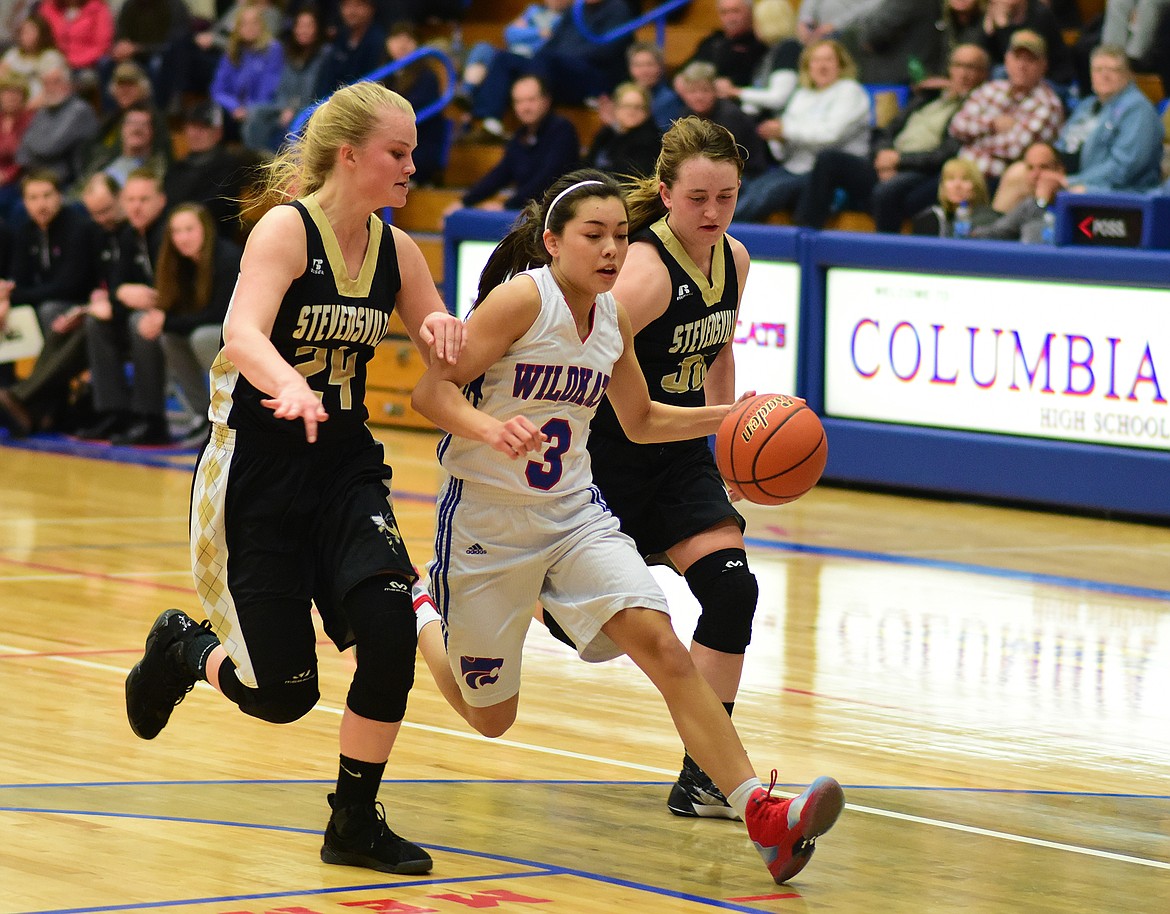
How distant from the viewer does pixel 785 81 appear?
13320mm

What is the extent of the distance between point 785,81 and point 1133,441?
13.6ft

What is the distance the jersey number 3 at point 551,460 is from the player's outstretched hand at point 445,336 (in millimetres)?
335

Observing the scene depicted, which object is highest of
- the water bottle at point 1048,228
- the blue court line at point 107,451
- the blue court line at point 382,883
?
the water bottle at point 1048,228

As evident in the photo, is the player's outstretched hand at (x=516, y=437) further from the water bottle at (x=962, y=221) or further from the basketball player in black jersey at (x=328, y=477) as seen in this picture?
the water bottle at (x=962, y=221)

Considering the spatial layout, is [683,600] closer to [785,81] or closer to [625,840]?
[625,840]

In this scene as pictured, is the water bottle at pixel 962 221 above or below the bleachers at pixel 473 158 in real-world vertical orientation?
below

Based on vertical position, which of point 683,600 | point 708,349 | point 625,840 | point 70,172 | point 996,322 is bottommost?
point 625,840

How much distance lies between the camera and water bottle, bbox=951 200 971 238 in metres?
11.4

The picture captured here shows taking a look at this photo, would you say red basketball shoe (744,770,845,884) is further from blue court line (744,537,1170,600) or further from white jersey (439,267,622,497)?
blue court line (744,537,1170,600)

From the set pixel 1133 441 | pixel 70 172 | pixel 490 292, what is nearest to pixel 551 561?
pixel 490 292

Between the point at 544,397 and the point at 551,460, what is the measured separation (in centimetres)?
15

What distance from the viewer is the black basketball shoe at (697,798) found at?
4.89m

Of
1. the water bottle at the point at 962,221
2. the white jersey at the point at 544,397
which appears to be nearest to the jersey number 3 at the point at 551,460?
the white jersey at the point at 544,397

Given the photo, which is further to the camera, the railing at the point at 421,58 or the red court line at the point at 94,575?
the railing at the point at 421,58
